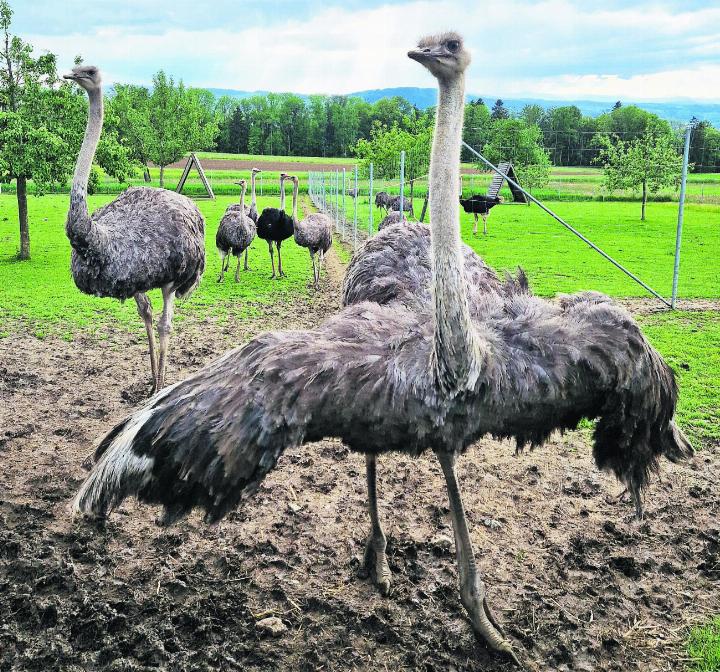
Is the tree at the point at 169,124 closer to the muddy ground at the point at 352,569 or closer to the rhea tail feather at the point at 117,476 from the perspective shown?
the muddy ground at the point at 352,569

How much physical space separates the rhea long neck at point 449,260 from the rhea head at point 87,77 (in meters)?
4.00

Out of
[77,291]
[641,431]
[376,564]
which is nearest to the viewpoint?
[641,431]

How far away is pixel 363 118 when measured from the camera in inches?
3546

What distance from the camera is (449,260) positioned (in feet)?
8.30

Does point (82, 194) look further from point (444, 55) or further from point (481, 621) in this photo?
point (481, 621)

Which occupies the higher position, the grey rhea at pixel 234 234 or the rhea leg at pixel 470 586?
the grey rhea at pixel 234 234

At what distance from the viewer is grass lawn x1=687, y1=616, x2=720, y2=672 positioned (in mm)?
2848

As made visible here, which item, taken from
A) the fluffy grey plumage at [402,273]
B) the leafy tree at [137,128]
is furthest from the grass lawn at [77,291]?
the leafy tree at [137,128]

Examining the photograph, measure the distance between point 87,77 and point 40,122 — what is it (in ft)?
22.7

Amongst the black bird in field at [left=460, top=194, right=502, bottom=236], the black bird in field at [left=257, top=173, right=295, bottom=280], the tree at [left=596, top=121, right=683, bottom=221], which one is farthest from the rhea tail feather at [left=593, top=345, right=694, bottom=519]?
the tree at [left=596, top=121, right=683, bottom=221]

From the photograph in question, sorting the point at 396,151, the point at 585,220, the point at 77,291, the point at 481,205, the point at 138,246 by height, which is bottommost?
the point at 77,291

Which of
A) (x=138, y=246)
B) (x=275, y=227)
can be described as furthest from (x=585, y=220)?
(x=138, y=246)

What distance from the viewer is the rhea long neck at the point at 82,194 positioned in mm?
5281

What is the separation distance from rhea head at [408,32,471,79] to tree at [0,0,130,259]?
1006 cm
